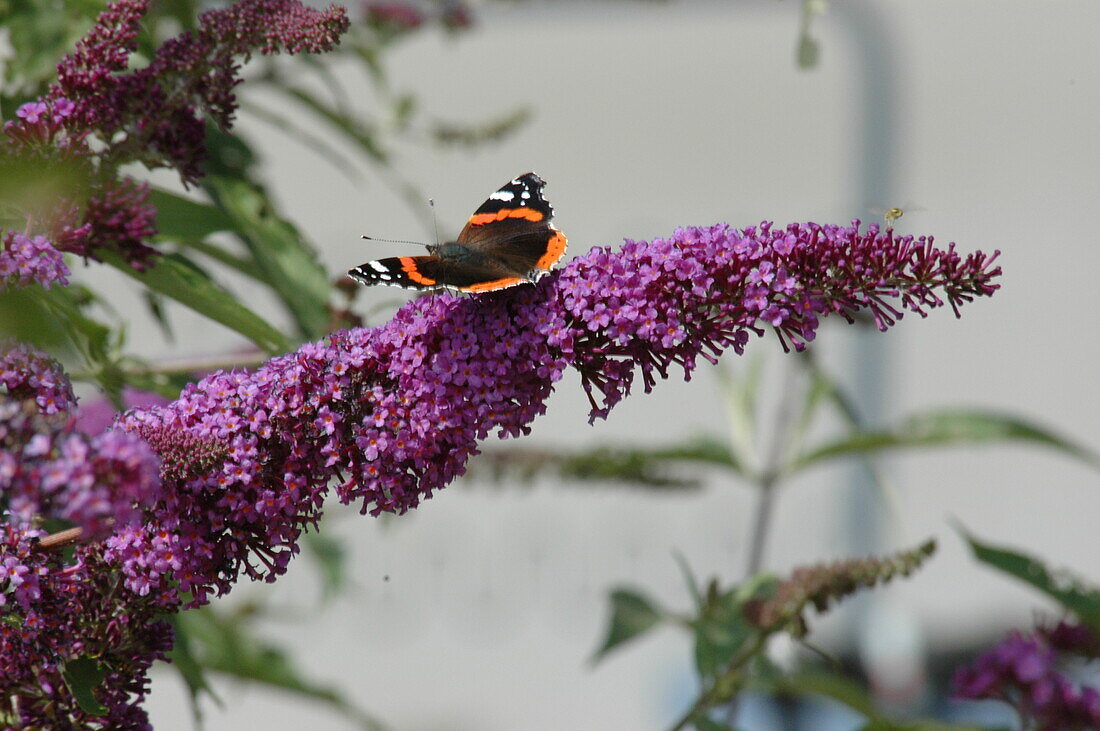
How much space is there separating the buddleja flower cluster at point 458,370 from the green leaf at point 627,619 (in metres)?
0.87

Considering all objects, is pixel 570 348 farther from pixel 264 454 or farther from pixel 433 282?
pixel 264 454

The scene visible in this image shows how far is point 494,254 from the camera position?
5.96 feet

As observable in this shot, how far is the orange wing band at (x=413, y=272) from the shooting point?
164 cm

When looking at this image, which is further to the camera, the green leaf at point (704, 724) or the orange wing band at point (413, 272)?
the green leaf at point (704, 724)

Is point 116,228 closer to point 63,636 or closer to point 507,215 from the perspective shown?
point 63,636

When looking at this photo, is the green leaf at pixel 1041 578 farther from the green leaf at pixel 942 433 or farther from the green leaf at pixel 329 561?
the green leaf at pixel 329 561

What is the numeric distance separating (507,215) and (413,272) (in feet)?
1.28

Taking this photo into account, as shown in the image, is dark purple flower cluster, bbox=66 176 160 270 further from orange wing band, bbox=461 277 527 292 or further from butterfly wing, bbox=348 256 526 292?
orange wing band, bbox=461 277 527 292

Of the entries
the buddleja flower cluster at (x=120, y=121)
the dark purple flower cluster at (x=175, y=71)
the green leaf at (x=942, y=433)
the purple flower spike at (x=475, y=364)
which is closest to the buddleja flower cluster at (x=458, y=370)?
the purple flower spike at (x=475, y=364)

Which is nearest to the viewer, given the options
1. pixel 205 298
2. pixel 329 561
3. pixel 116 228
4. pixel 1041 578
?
pixel 116 228

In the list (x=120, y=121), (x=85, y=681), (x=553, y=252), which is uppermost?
(x=120, y=121)

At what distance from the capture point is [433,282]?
5.41 ft

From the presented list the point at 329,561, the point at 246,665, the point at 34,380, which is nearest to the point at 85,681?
the point at 34,380

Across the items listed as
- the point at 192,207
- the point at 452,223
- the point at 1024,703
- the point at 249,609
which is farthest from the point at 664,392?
the point at 192,207
